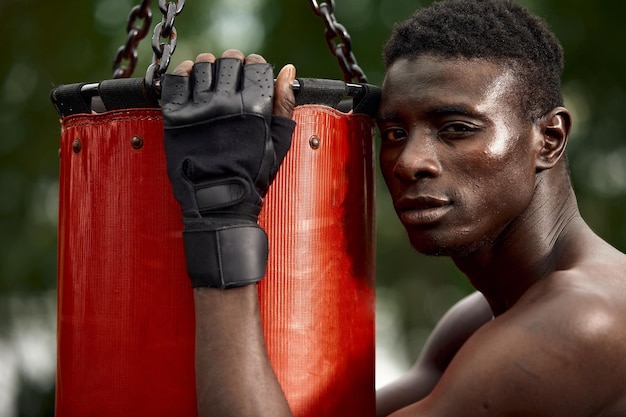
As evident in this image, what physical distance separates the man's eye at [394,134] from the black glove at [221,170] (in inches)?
19.3

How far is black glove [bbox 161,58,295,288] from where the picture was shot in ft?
8.08

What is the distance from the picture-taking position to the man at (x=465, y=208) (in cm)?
242

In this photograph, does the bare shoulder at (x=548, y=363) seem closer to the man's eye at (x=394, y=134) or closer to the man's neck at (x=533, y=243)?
the man's neck at (x=533, y=243)

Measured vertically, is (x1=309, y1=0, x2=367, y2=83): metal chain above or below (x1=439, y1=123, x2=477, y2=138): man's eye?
above

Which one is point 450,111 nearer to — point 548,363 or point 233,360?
point 548,363

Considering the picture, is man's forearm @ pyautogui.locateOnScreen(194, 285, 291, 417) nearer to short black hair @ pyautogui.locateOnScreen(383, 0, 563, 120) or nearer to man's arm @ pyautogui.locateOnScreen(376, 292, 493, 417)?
short black hair @ pyautogui.locateOnScreen(383, 0, 563, 120)

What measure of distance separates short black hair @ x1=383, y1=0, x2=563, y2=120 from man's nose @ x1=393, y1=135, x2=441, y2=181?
0.28 meters

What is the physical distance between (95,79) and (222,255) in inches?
419

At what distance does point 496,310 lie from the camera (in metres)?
3.19

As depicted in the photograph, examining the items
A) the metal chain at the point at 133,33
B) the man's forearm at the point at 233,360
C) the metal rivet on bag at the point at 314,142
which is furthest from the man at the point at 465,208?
the metal chain at the point at 133,33

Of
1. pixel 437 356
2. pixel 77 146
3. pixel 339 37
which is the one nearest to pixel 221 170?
pixel 77 146

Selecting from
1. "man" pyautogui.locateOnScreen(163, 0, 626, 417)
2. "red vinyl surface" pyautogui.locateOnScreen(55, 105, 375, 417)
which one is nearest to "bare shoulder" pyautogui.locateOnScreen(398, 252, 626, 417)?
"man" pyautogui.locateOnScreen(163, 0, 626, 417)

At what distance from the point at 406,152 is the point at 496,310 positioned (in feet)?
2.42

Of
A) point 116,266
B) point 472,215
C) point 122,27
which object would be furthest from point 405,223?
point 122,27
